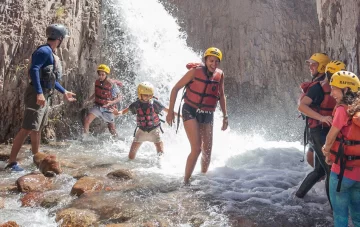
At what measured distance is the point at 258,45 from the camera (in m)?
15.0

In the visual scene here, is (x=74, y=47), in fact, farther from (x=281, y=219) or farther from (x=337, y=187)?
(x=337, y=187)

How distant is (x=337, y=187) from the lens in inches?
119

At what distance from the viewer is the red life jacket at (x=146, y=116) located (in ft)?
20.3

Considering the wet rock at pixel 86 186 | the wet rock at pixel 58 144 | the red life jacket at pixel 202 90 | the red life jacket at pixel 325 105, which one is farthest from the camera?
the wet rock at pixel 58 144

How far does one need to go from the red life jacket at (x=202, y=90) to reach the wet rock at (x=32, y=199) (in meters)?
2.27

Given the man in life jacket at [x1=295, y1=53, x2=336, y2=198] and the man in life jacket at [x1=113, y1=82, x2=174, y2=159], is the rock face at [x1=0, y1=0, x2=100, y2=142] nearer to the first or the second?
the man in life jacket at [x1=113, y1=82, x2=174, y2=159]

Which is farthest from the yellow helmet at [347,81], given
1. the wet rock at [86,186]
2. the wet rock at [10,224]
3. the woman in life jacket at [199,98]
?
the wet rock at [10,224]

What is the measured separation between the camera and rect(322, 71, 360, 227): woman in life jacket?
117 inches

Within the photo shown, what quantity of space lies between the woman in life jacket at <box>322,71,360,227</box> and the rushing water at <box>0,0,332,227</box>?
741mm

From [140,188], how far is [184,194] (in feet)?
2.10

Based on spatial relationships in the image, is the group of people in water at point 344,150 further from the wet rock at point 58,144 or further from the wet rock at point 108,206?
the wet rock at point 58,144

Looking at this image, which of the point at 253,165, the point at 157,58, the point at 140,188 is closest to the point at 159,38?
the point at 157,58

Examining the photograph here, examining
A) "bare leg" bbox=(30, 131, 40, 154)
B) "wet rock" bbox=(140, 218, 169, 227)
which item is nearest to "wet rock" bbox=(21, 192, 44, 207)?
"bare leg" bbox=(30, 131, 40, 154)

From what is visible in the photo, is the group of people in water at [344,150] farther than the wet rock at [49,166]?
No
